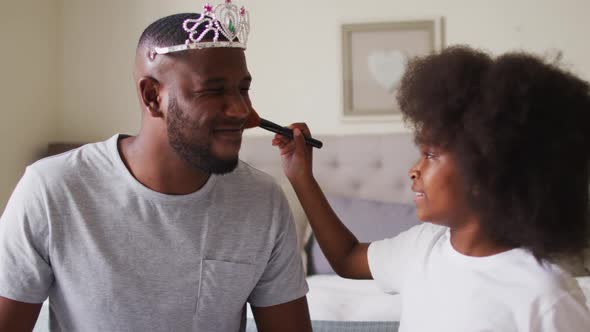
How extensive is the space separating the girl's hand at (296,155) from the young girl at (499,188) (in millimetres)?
274

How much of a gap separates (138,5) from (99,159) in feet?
6.91

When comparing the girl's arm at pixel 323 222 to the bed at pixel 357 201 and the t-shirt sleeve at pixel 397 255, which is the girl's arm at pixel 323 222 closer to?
the t-shirt sleeve at pixel 397 255

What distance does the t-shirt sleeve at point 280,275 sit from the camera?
54.9 inches

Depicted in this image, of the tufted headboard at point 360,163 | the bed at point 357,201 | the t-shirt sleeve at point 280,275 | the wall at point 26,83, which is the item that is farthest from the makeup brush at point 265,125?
the wall at point 26,83

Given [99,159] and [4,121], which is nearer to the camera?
[99,159]

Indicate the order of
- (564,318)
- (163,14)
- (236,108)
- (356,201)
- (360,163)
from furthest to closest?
Result: (163,14) < (360,163) < (356,201) < (236,108) < (564,318)

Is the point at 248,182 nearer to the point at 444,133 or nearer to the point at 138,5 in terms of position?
the point at 444,133

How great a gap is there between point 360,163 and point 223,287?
6.00 feet

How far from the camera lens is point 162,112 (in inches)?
51.8

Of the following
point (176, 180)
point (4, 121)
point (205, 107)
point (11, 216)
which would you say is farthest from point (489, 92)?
point (4, 121)

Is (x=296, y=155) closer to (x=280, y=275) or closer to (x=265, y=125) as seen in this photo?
(x=265, y=125)

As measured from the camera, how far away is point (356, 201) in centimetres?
285

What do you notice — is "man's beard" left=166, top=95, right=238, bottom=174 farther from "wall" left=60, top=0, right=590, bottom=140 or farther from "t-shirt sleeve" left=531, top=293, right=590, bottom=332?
"wall" left=60, top=0, right=590, bottom=140

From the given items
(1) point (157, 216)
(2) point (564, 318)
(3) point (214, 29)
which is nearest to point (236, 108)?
(3) point (214, 29)
